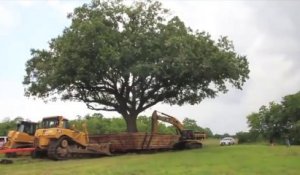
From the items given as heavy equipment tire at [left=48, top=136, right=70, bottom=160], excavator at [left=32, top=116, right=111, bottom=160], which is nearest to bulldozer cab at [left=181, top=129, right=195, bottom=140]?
excavator at [left=32, top=116, right=111, bottom=160]

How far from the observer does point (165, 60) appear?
4047 centimetres

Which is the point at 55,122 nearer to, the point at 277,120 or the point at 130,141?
the point at 130,141

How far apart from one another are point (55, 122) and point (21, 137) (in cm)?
329

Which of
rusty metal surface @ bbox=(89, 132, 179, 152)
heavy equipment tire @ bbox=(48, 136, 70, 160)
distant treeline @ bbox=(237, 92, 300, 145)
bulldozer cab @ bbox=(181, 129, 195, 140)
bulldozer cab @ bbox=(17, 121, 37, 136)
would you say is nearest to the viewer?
heavy equipment tire @ bbox=(48, 136, 70, 160)

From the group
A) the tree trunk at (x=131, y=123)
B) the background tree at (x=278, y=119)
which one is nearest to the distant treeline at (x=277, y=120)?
the background tree at (x=278, y=119)

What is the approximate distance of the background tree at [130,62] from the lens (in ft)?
134

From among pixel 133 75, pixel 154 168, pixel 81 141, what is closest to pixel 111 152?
pixel 81 141

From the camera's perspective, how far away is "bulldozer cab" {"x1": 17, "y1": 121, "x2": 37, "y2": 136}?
132ft

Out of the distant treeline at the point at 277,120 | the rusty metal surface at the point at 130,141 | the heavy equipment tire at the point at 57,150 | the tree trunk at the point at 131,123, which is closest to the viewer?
the heavy equipment tire at the point at 57,150

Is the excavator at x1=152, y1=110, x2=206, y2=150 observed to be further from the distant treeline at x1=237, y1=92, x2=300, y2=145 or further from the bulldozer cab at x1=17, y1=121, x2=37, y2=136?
the distant treeline at x1=237, y1=92, x2=300, y2=145

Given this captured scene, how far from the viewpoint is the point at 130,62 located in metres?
41.3

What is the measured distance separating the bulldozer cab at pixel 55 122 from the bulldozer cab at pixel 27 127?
9.54 ft

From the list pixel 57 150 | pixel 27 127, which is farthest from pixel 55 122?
pixel 27 127

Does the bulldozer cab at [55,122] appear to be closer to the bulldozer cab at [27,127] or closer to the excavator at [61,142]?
the excavator at [61,142]
